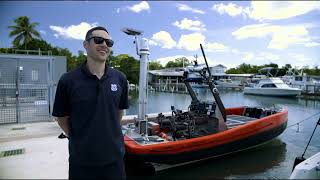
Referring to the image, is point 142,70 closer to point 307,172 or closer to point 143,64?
point 143,64

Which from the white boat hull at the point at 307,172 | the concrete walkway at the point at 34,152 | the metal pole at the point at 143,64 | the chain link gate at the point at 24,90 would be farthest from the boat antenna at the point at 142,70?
the chain link gate at the point at 24,90

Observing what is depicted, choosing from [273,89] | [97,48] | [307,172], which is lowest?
[307,172]

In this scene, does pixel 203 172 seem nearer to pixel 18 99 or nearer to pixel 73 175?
pixel 73 175

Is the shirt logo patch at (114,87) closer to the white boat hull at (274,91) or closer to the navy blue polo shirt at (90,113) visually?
the navy blue polo shirt at (90,113)

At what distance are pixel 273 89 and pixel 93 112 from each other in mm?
35213

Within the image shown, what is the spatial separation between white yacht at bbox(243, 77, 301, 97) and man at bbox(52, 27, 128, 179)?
111 feet

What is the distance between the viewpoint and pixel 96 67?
220 cm

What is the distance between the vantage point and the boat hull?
6246mm

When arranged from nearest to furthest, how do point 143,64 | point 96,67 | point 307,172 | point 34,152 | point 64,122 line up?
point 96,67 < point 64,122 < point 307,172 < point 34,152 < point 143,64

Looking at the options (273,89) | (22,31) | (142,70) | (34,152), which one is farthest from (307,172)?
(22,31)

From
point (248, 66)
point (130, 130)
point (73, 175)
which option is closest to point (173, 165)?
point (130, 130)

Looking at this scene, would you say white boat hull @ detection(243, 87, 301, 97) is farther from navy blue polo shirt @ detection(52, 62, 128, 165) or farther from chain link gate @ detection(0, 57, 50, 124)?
navy blue polo shirt @ detection(52, 62, 128, 165)

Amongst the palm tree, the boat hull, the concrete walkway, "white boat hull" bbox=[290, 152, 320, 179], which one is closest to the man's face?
the concrete walkway

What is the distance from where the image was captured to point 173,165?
7027mm
